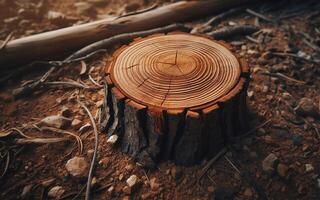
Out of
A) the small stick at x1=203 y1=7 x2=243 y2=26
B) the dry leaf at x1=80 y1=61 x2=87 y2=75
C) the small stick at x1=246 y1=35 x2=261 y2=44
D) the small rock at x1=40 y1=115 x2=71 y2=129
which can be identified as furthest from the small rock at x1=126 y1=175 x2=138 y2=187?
the small stick at x1=203 y1=7 x2=243 y2=26

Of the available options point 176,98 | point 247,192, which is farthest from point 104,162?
point 247,192

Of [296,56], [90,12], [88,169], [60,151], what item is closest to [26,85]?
[60,151]

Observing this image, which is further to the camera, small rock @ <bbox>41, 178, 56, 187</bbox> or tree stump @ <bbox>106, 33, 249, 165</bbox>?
small rock @ <bbox>41, 178, 56, 187</bbox>

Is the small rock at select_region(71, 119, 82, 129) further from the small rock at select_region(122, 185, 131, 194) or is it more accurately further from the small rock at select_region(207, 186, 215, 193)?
the small rock at select_region(207, 186, 215, 193)

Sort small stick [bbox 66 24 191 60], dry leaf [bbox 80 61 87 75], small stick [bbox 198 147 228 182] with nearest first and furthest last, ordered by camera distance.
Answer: small stick [bbox 198 147 228 182] → dry leaf [bbox 80 61 87 75] → small stick [bbox 66 24 191 60]

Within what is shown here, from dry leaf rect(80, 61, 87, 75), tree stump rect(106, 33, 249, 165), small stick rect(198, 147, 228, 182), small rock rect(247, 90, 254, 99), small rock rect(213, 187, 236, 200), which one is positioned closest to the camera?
tree stump rect(106, 33, 249, 165)

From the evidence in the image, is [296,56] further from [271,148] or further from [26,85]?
[26,85]

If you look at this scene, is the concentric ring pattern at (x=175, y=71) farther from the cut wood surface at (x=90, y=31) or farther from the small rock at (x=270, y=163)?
the cut wood surface at (x=90, y=31)

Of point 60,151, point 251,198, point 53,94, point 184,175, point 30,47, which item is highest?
point 30,47
